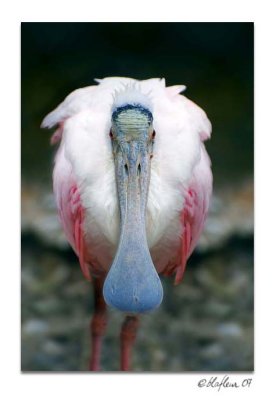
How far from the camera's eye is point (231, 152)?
3.79 meters

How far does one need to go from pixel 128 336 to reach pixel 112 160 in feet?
2.95

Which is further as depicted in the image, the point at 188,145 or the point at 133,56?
the point at 133,56

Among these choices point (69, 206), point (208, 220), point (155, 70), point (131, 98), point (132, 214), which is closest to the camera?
point (132, 214)

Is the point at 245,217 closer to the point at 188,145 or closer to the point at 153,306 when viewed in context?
the point at 188,145

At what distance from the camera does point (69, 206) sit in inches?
139

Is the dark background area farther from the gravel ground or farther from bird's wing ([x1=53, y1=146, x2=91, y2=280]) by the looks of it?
the gravel ground

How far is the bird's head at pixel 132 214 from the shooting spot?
10.5ft

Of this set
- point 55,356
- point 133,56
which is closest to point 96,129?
point 133,56

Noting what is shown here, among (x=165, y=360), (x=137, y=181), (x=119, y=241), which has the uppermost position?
(x=137, y=181)

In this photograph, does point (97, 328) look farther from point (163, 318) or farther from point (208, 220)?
point (208, 220)

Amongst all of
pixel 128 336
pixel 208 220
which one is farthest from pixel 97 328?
pixel 208 220

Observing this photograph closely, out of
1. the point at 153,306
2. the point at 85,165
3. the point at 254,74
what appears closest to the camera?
the point at 153,306

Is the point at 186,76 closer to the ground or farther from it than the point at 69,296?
farther from it

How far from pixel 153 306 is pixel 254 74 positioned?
42.1 inches
